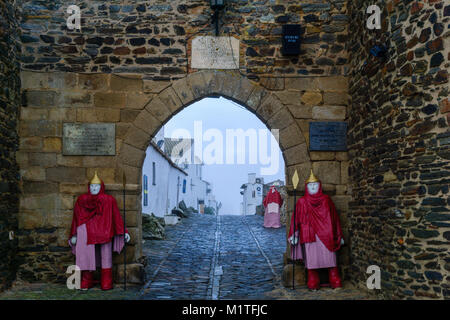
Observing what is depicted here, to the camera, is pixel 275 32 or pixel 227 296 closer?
pixel 227 296

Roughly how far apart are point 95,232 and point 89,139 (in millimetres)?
1360

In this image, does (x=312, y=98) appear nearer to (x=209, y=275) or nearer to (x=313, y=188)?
(x=313, y=188)

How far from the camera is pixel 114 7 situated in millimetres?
6727

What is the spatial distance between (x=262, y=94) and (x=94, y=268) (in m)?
3.33

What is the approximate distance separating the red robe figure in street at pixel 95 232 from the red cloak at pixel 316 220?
243 centimetres

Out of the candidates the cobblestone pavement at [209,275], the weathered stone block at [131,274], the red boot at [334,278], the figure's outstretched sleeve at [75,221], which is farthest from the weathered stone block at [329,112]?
the figure's outstretched sleeve at [75,221]

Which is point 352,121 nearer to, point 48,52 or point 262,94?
point 262,94

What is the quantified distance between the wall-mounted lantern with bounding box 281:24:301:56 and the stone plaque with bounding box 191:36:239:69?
0.70 metres

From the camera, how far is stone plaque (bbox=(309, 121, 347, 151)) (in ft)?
21.5

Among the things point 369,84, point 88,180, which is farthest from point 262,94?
point 88,180

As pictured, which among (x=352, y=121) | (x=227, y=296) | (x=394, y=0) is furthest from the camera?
(x=352, y=121)

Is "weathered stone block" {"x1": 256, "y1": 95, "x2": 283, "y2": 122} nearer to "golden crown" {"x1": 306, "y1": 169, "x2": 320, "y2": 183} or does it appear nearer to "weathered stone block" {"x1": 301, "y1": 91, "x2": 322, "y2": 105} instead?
"weathered stone block" {"x1": 301, "y1": 91, "x2": 322, "y2": 105}

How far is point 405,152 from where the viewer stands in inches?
196

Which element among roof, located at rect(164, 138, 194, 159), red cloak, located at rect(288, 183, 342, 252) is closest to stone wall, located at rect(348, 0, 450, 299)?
red cloak, located at rect(288, 183, 342, 252)
